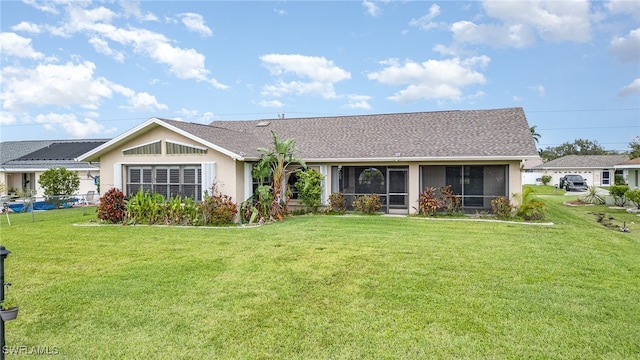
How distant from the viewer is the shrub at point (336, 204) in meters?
16.5

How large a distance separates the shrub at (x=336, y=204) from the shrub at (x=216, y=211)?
14.2ft

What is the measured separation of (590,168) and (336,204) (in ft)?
131

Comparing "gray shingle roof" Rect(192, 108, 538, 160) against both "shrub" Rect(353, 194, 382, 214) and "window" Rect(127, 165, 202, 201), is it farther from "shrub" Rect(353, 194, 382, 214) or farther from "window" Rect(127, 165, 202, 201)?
"shrub" Rect(353, 194, 382, 214)

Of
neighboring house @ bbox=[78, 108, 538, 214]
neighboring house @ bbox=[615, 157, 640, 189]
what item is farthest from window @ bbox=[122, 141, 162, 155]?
neighboring house @ bbox=[615, 157, 640, 189]

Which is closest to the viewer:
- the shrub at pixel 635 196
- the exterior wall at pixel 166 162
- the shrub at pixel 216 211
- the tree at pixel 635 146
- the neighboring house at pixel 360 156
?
the shrub at pixel 216 211

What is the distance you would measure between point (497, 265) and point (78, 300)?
7.53 metres

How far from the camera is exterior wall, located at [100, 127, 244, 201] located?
1435cm

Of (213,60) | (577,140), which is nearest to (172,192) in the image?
(213,60)

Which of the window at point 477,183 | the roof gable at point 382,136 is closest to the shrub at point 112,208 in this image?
the roof gable at point 382,136

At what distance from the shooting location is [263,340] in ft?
15.5

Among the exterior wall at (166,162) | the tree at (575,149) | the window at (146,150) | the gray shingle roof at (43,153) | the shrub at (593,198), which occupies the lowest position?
the shrub at (593,198)

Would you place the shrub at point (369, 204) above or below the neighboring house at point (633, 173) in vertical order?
below

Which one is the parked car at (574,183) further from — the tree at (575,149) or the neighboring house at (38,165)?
the neighboring house at (38,165)

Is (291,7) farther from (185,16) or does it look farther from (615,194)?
(615,194)
